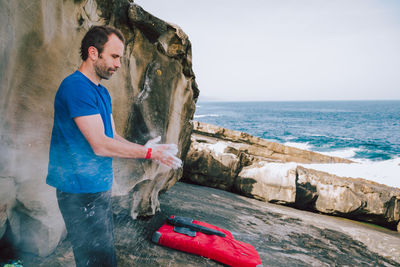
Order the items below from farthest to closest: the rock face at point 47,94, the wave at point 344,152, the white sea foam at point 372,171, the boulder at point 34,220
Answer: the wave at point 344,152, the white sea foam at point 372,171, the boulder at point 34,220, the rock face at point 47,94

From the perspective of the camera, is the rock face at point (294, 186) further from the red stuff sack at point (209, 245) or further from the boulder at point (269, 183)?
the red stuff sack at point (209, 245)

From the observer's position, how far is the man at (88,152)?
1.43 metres

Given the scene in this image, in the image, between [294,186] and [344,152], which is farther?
[344,152]

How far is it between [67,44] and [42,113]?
2.38 feet

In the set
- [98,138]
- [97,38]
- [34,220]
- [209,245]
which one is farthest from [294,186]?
[97,38]

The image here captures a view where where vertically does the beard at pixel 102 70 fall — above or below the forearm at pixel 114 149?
above

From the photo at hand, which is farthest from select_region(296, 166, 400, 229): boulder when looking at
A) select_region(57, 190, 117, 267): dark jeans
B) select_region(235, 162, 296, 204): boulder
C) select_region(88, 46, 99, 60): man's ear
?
select_region(88, 46, 99, 60): man's ear

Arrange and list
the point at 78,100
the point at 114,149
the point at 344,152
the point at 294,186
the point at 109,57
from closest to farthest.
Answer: the point at 78,100 → the point at 114,149 → the point at 109,57 → the point at 294,186 → the point at 344,152

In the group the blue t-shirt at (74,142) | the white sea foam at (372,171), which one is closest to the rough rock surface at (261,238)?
the blue t-shirt at (74,142)

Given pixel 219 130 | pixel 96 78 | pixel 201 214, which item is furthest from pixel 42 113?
pixel 219 130

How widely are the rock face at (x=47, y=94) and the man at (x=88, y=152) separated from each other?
0.86 meters

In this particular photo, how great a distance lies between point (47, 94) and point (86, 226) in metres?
1.40

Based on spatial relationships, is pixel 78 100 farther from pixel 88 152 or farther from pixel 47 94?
pixel 47 94

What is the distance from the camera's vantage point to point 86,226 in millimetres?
1527
